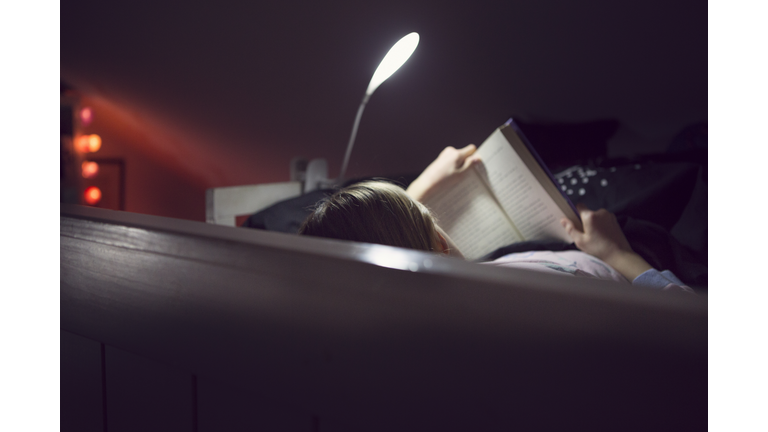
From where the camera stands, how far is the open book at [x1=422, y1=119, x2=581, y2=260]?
0.77 metres

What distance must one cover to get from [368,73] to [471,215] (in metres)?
1.02

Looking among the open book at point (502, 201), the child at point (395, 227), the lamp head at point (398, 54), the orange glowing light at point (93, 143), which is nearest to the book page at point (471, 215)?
the open book at point (502, 201)

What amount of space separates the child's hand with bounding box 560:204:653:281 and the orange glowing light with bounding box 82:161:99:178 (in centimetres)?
200

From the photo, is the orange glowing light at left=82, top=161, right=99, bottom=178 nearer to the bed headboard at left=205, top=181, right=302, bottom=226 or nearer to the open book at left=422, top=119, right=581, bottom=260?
the bed headboard at left=205, top=181, right=302, bottom=226

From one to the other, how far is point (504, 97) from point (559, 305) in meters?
1.87

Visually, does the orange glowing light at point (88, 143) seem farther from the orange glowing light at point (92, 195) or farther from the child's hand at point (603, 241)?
the child's hand at point (603, 241)

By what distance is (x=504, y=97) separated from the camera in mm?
1932

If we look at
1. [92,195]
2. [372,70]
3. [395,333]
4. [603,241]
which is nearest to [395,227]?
[395,333]

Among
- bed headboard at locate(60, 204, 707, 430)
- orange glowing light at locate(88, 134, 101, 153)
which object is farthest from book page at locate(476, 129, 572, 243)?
orange glowing light at locate(88, 134, 101, 153)

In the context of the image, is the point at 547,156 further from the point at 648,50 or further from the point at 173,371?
the point at 173,371

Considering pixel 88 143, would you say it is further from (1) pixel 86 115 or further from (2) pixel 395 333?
(2) pixel 395 333

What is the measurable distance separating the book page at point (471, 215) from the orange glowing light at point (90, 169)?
1.75 m
